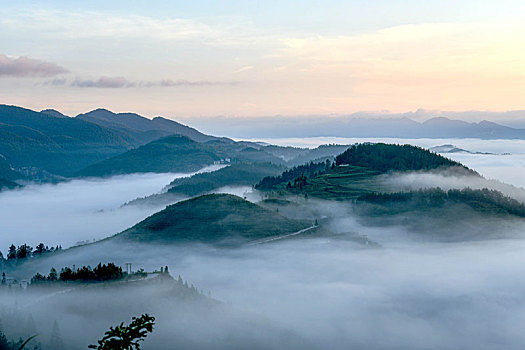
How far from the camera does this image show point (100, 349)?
44219 mm

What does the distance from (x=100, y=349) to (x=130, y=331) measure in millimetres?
2667

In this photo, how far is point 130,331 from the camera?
145 feet
